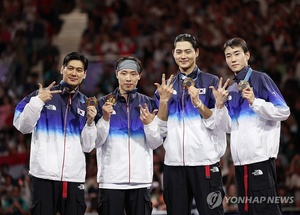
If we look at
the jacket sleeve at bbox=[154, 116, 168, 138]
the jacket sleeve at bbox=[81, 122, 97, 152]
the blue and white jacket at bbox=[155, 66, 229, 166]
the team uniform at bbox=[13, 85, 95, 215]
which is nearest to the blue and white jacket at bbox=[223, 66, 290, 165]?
the blue and white jacket at bbox=[155, 66, 229, 166]

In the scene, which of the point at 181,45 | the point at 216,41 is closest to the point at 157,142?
the point at 181,45

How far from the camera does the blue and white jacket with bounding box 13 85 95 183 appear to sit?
736 centimetres

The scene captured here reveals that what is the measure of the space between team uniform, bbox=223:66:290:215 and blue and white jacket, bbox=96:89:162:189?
0.84m

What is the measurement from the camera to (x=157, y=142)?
7516mm

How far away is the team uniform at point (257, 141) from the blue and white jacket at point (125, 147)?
2.76 feet

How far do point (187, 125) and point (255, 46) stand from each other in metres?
7.75

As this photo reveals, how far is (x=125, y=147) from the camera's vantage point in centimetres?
756

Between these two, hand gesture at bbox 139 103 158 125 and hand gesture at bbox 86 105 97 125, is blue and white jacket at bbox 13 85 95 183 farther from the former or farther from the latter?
hand gesture at bbox 139 103 158 125

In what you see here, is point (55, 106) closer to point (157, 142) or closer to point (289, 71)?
point (157, 142)

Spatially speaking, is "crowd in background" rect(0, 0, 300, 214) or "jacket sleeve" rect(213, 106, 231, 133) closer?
"jacket sleeve" rect(213, 106, 231, 133)

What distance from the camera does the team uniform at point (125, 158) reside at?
748cm

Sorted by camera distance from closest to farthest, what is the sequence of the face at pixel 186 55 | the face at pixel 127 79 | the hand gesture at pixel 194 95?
the hand gesture at pixel 194 95 < the face at pixel 186 55 < the face at pixel 127 79
